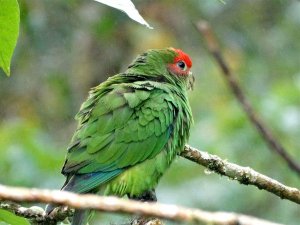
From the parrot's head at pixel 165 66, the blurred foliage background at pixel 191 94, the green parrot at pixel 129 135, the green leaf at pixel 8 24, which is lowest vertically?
the green leaf at pixel 8 24

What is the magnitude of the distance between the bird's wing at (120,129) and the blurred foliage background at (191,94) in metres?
1.62

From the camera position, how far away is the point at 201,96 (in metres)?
9.33

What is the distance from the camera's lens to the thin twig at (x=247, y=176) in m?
2.94

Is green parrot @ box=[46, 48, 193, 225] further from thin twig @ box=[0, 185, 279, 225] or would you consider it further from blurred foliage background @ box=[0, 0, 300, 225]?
thin twig @ box=[0, 185, 279, 225]

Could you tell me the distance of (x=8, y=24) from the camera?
1.99 metres

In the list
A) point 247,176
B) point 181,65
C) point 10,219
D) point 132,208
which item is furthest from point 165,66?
point 132,208

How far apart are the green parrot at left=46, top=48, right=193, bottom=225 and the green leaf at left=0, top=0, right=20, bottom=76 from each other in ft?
5.51

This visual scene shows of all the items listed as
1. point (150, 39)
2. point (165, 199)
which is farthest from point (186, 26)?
point (165, 199)

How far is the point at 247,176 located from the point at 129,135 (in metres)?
0.97

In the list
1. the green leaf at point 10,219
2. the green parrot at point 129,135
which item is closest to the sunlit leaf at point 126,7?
the green leaf at point 10,219

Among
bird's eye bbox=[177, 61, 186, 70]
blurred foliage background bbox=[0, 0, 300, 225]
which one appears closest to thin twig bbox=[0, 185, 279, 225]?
bird's eye bbox=[177, 61, 186, 70]

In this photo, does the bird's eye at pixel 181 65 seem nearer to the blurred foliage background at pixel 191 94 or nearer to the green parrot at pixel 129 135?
the green parrot at pixel 129 135

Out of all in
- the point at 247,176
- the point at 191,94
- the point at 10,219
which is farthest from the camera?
the point at 191,94

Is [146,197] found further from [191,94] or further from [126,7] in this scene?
[191,94]
